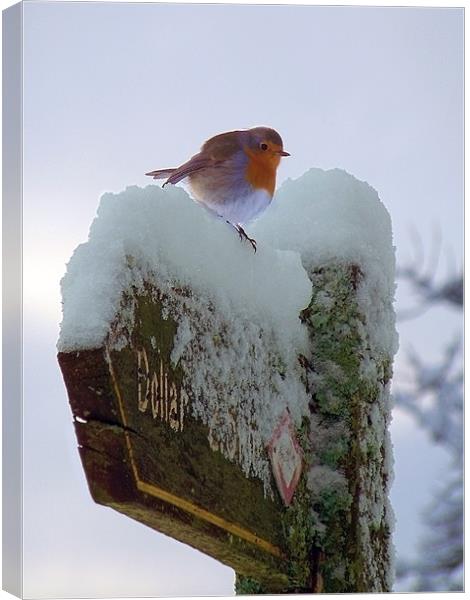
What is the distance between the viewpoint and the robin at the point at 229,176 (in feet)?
5.04

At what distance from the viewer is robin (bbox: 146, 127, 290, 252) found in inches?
60.5

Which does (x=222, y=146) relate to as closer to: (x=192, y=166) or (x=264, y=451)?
(x=192, y=166)

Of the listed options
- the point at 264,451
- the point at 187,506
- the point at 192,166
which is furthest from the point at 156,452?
the point at 192,166

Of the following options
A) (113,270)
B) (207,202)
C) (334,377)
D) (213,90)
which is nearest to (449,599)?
(334,377)

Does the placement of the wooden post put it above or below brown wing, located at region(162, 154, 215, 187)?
below

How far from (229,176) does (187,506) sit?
0.61m

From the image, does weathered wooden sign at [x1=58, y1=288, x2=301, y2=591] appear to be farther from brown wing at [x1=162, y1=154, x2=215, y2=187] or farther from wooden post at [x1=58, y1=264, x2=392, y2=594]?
brown wing at [x1=162, y1=154, x2=215, y2=187]

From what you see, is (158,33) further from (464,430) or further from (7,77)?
(464,430)

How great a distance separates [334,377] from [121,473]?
682mm

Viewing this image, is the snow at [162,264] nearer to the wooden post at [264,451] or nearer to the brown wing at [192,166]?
the wooden post at [264,451]

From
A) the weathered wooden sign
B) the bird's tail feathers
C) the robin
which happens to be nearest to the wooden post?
the weathered wooden sign

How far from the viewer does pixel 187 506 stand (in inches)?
43.6

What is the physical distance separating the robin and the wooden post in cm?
18

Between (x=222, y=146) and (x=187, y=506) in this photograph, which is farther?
(x=222, y=146)
